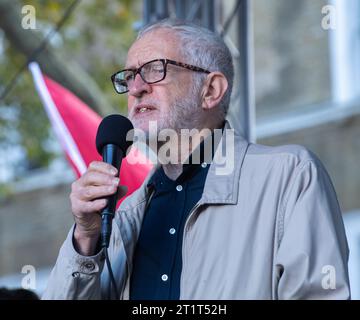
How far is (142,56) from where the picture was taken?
3.78 meters

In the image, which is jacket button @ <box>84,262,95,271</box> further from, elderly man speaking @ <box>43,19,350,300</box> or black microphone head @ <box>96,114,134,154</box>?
black microphone head @ <box>96,114,134,154</box>

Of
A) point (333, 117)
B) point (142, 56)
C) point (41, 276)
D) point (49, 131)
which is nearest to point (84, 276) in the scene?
point (142, 56)

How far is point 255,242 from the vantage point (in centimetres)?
326

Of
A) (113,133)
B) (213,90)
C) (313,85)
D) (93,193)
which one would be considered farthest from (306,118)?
(93,193)

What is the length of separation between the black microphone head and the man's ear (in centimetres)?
48

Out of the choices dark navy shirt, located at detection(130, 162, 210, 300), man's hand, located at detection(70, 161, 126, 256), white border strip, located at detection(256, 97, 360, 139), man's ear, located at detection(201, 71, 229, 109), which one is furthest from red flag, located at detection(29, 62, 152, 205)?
white border strip, located at detection(256, 97, 360, 139)

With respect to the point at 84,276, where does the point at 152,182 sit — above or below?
above

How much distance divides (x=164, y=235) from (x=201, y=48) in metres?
0.75

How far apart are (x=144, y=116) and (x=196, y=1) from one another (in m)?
1.97

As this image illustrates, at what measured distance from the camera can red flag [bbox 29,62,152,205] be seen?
16.5 ft

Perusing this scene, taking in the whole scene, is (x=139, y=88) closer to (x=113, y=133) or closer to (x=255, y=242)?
(x=113, y=133)
